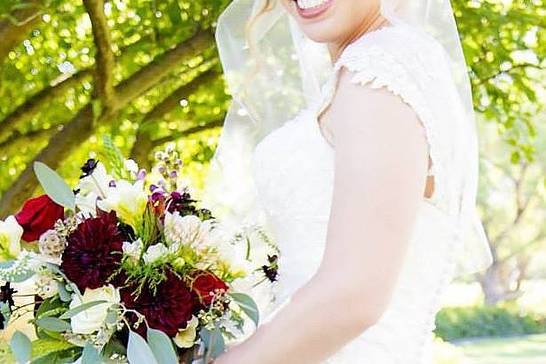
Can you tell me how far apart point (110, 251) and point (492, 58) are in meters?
3.79

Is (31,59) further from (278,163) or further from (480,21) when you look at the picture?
(278,163)

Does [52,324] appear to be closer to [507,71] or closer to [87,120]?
[87,120]

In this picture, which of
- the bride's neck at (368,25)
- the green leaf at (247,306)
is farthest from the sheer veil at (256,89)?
the green leaf at (247,306)

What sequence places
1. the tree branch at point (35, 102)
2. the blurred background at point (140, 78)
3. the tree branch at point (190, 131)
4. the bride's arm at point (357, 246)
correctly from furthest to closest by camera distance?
the tree branch at point (190, 131) < the tree branch at point (35, 102) < the blurred background at point (140, 78) < the bride's arm at point (357, 246)

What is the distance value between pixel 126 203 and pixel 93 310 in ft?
0.52

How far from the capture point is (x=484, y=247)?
205 cm

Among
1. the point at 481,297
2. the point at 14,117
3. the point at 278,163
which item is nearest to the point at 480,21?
the point at 14,117

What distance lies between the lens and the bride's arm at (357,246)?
136 centimetres

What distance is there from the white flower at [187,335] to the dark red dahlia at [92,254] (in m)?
0.12

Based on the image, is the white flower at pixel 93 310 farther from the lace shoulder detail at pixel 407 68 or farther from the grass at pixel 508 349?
the grass at pixel 508 349

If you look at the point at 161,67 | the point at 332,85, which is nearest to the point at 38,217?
the point at 332,85

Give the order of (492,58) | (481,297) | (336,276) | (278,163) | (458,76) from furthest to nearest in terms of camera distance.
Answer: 1. (481,297)
2. (492,58)
3. (458,76)
4. (278,163)
5. (336,276)

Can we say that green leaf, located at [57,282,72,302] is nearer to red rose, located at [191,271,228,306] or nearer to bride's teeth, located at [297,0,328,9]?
red rose, located at [191,271,228,306]

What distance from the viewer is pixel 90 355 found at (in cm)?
144
